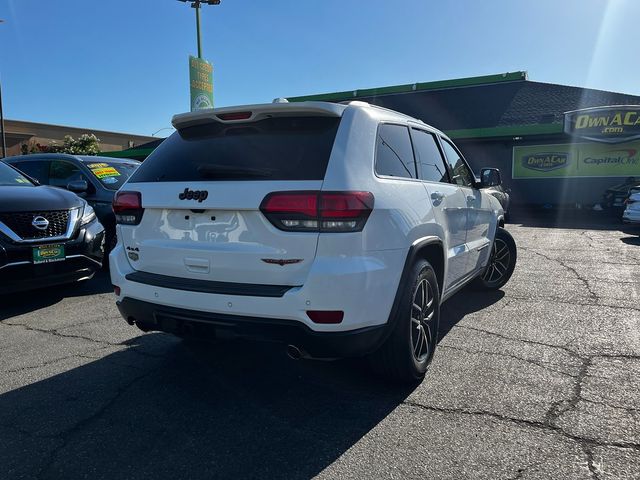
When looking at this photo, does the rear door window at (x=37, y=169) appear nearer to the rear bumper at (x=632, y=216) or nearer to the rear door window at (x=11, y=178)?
the rear door window at (x=11, y=178)

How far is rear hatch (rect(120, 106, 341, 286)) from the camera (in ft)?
8.80

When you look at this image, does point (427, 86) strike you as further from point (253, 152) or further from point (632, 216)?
point (253, 152)

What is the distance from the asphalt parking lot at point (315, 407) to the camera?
2.46 m

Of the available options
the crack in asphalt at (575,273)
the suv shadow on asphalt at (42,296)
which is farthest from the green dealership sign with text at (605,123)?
the suv shadow on asphalt at (42,296)

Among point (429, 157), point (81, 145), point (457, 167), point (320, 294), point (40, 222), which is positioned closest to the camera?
point (320, 294)

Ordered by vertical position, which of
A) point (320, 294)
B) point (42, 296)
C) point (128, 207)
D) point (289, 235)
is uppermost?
point (128, 207)

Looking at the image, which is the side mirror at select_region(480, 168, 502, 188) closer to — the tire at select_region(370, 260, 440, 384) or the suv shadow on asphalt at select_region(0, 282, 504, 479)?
the tire at select_region(370, 260, 440, 384)

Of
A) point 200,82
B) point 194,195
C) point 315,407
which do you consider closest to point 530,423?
point 315,407

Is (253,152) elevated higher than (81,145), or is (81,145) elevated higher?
(81,145)

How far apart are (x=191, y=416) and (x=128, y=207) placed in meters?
1.42

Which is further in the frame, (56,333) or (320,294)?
(56,333)

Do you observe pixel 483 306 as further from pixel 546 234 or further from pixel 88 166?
pixel 546 234

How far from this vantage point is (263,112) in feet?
9.70

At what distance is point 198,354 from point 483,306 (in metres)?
3.20
